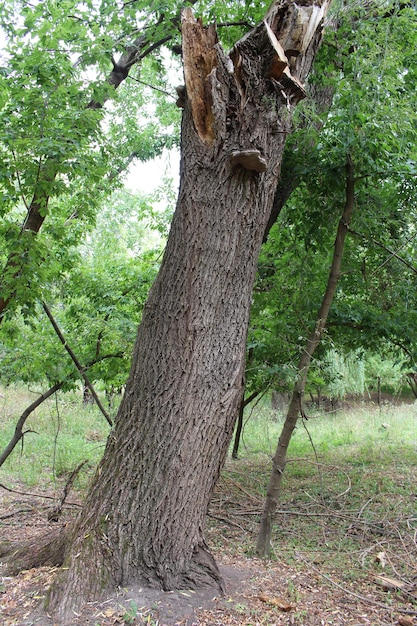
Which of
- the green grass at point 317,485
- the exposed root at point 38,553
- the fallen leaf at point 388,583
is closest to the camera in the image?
the exposed root at point 38,553

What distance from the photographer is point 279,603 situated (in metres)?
3.07

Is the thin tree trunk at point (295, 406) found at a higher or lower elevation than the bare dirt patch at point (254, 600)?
higher

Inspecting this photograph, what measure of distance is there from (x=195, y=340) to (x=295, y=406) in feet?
5.36

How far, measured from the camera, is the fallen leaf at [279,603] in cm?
302

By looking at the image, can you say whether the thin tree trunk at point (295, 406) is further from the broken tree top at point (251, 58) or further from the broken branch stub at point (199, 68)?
the broken branch stub at point (199, 68)

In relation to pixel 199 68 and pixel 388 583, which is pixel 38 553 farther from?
pixel 199 68

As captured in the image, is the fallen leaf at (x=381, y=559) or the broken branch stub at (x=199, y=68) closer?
the broken branch stub at (x=199, y=68)

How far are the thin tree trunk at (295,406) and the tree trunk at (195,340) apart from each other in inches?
47.9

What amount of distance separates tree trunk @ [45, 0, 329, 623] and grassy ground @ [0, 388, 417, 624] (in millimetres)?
638

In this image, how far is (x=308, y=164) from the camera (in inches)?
185

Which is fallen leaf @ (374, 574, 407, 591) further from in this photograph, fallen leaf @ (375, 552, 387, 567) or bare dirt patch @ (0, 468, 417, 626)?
fallen leaf @ (375, 552, 387, 567)

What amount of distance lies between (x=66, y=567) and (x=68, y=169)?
315 centimetres

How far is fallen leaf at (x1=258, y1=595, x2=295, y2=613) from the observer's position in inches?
119

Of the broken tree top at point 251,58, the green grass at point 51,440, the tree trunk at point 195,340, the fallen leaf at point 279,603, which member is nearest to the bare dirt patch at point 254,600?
the fallen leaf at point 279,603
